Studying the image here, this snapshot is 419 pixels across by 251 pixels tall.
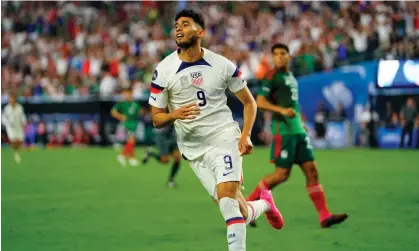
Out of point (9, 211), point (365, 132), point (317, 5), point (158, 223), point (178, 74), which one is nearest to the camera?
point (178, 74)

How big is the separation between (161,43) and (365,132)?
28.6ft

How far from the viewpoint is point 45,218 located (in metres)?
12.3

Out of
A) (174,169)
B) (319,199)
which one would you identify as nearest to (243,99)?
(319,199)

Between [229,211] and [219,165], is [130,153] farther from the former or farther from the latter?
[229,211]

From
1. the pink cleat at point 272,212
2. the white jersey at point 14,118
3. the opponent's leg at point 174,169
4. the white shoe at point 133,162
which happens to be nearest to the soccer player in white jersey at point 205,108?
the pink cleat at point 272,212

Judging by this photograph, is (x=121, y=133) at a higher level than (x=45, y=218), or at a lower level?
lower

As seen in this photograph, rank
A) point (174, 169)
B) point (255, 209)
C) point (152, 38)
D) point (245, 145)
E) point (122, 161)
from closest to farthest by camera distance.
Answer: point (245, 145), point (255, 209), point (174, 169), point (122, 161), point (152, 38)

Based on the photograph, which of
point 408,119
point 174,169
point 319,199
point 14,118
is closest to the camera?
point 319,199

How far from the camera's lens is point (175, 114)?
25.6 feet

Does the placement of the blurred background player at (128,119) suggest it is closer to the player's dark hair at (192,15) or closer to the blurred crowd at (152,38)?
the blurred crowd at (152,38)

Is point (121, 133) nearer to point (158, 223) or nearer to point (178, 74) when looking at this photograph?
point (158, 223)

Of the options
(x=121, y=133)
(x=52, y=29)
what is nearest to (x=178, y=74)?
(x=121, y=133)

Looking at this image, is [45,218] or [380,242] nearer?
[380,242]

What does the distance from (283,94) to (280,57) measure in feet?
1.57
